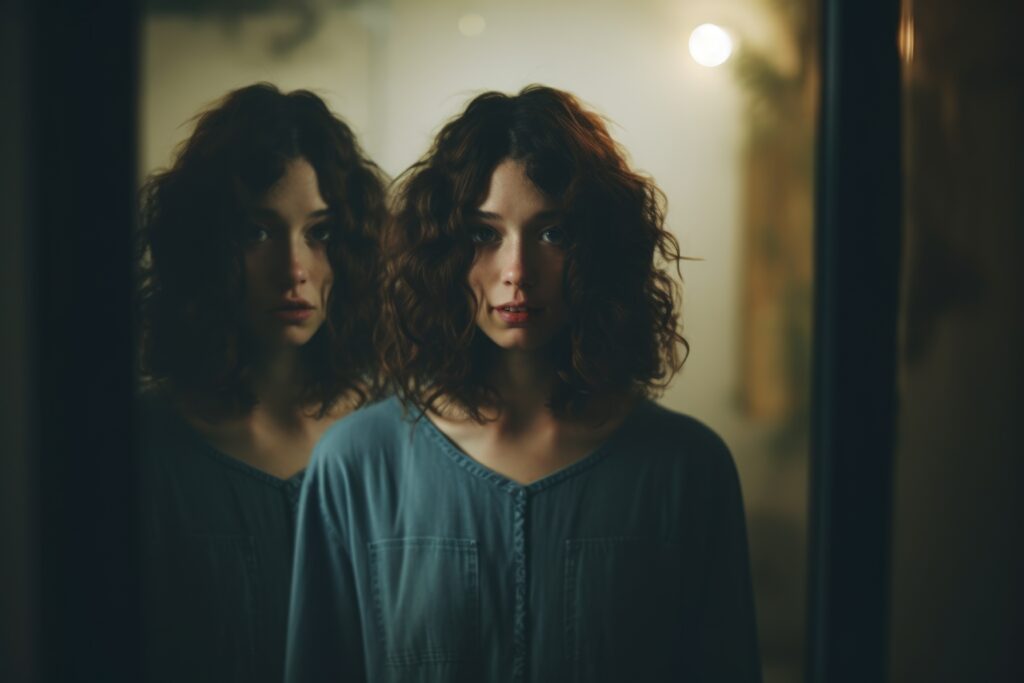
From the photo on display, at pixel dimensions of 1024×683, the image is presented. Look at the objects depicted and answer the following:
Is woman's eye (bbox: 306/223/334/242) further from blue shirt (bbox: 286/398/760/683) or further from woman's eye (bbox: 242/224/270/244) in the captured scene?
blue shirt (bbox: 286/398/760/683)

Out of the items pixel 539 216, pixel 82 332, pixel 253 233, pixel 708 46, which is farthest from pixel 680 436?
pixel 82 332

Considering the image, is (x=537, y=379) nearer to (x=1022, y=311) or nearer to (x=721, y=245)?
(x=721, y=245)

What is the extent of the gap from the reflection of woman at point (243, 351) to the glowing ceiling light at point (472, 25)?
0.18 m

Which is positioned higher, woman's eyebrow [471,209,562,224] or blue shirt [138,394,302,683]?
woman's eyebrow [471,209,562,224]

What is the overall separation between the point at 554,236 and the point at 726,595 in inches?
18.9

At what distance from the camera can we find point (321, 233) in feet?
2.69

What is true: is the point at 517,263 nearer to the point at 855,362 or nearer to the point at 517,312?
the point at 517,312

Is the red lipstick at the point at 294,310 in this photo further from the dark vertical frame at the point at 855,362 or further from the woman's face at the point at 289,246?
the dark vertical frame at the point at 855,362

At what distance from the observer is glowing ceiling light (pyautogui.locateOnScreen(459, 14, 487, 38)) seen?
790mm

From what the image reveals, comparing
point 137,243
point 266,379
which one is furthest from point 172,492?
point 137,243

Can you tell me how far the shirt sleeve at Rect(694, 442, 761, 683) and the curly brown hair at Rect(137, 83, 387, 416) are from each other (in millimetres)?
438

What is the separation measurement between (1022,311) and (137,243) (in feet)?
3.59

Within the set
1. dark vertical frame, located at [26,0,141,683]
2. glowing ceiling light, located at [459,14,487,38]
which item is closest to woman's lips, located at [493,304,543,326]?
glowing ceiling light, located at [459,14,487,38]

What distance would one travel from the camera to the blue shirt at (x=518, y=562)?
0.79m
